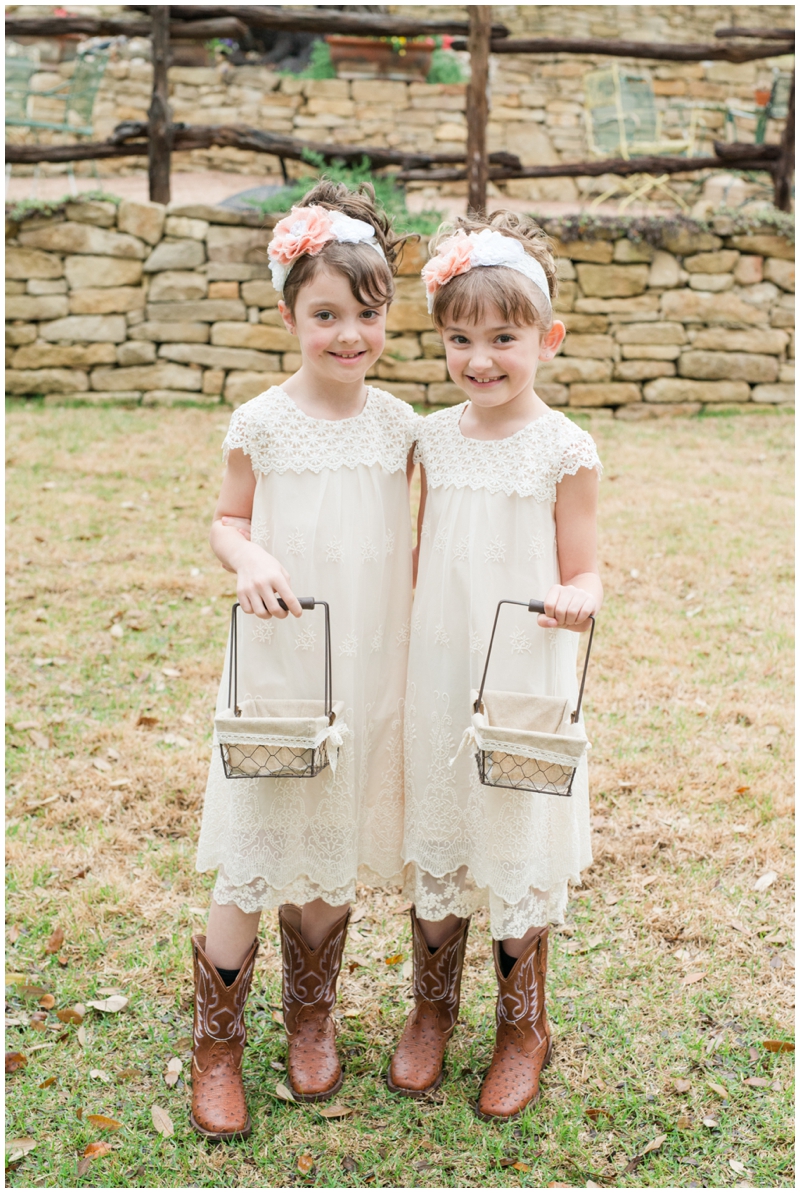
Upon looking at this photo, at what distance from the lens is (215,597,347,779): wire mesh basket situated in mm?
1690

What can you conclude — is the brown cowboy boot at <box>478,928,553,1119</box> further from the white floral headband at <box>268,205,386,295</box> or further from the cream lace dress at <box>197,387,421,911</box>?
the white floral headband at <box>268,205,386,295</box>

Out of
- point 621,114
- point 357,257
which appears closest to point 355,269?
point 357,257

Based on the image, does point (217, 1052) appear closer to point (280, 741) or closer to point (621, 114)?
point (280, 741)

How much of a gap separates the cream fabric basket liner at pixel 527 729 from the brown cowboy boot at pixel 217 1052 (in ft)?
2.31

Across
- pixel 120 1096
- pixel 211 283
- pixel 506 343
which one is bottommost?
pixel 120 1096

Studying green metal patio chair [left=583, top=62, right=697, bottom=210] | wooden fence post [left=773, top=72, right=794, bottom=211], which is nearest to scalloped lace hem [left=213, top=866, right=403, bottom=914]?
wooden fence post [left=773, top=72, right=794, bottom=211]

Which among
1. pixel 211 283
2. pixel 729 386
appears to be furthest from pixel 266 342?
pixel 729 386

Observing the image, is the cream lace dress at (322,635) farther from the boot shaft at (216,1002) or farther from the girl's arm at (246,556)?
the boot shaft at (216,1002)

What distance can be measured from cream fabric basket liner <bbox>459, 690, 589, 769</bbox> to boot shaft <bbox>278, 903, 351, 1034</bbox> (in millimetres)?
573

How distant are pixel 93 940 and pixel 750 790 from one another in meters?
2.05

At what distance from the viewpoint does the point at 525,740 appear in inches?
65.4

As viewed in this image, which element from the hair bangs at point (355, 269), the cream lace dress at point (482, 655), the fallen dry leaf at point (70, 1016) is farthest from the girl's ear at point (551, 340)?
the fallen dry leaf at point (70, 1016)

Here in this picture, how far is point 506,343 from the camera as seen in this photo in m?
1.82

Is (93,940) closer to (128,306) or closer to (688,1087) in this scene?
(688,1087)
